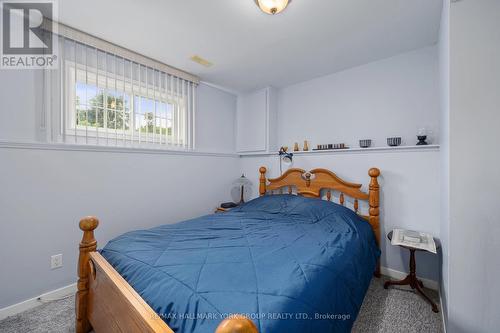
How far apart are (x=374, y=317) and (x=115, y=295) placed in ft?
5.74

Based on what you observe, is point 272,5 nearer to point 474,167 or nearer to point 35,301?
point 474,167

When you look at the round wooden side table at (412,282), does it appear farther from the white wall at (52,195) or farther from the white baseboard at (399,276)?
the white wall at (52,195)

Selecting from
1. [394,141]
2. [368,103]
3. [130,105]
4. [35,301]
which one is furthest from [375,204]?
[35,301]

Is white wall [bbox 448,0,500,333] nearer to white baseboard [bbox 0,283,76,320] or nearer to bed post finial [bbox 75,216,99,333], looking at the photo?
bed post finial [bbox 75,216,99,333]

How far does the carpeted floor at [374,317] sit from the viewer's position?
1460 millimetres

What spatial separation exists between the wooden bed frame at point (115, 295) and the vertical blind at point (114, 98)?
1222mm

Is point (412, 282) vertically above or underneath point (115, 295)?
underneath

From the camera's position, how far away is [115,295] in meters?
0.97

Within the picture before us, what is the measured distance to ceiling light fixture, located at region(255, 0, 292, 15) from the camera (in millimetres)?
1512

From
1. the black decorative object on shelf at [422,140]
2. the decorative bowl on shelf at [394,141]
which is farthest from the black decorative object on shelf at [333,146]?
the black decorative object on shelf at [422,140]

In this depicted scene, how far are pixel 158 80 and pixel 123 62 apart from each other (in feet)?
1.27

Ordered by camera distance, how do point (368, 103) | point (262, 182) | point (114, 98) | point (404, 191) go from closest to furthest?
point (404, 191) → point (114, 98) → point (368, 103) → point (262, 182)

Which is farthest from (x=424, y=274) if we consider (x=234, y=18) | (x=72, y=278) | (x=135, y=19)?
(x=135, y=19)

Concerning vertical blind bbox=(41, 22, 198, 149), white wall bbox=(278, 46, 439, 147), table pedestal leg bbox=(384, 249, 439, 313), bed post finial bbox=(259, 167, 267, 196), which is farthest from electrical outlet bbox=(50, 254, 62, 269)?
table pedestal leg bbox=(384, 249, 439, 313)
